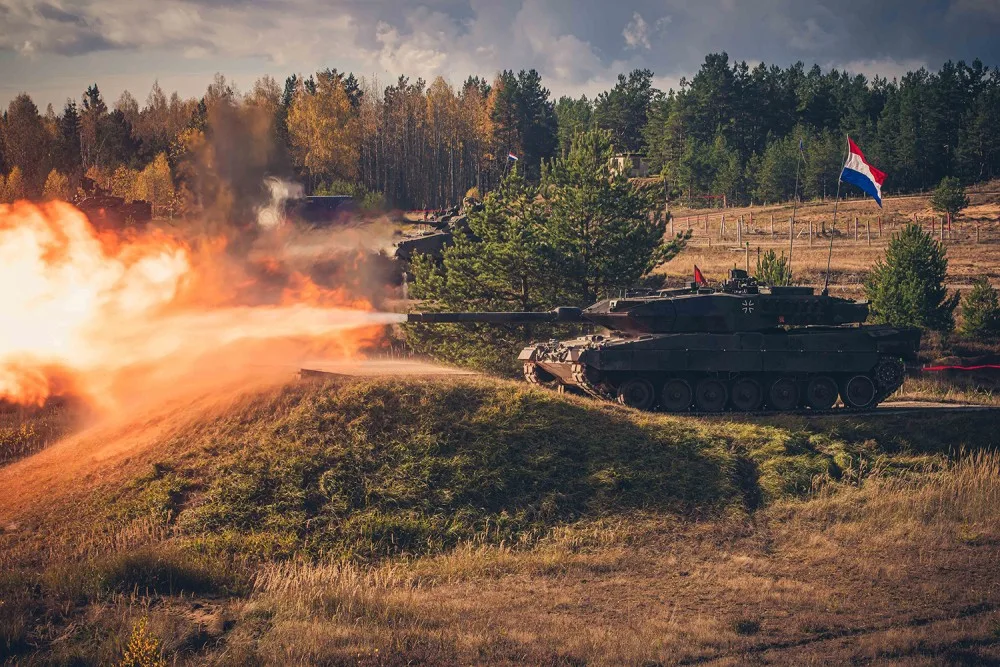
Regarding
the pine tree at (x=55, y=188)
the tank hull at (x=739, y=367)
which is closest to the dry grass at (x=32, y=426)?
the tank hull at (x=739, y=367)

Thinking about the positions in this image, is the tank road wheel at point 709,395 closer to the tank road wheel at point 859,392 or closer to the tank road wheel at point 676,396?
the tank road wheel at point 676,396

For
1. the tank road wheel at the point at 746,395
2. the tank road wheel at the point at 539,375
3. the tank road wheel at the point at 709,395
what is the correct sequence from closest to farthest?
1. the tank road wheel at the point at 709,395
2. the tank road wheel at the point at 746,395
3. the tank road wheel at the point at 539,375

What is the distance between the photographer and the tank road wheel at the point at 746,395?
26766mm

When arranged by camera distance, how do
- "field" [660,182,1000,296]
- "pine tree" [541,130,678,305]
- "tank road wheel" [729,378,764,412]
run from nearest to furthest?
"tank road wheel" [729,378,764,412]
"pine tree" [541,130,678,305]
"field" [660,182,1000,296]

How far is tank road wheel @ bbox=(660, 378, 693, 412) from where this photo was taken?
26.3 metres

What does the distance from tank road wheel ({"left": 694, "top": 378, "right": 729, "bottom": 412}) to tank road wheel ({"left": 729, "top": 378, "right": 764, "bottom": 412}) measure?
390 millimetres

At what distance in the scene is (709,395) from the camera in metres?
26.5

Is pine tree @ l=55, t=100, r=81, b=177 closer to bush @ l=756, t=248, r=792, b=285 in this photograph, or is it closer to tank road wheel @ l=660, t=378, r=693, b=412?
bush @ l=756, t=248, r=792, b=285

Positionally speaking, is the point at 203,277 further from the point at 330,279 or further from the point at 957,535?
the point at 957,535

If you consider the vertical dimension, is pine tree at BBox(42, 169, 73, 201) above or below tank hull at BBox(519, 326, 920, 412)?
above

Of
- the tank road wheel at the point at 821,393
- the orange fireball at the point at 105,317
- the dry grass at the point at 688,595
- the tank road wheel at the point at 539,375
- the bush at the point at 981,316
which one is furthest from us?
the bush at the point at 981,316

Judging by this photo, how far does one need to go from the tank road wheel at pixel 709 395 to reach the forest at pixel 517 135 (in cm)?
4398

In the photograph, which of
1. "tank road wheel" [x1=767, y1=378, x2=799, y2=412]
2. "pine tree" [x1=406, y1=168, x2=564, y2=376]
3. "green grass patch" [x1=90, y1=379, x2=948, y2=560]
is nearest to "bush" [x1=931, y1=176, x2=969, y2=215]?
"pine tree" [x1=406, y1=168, x2=564, y2=376]

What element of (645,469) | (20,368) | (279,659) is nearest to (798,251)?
(645,469)
